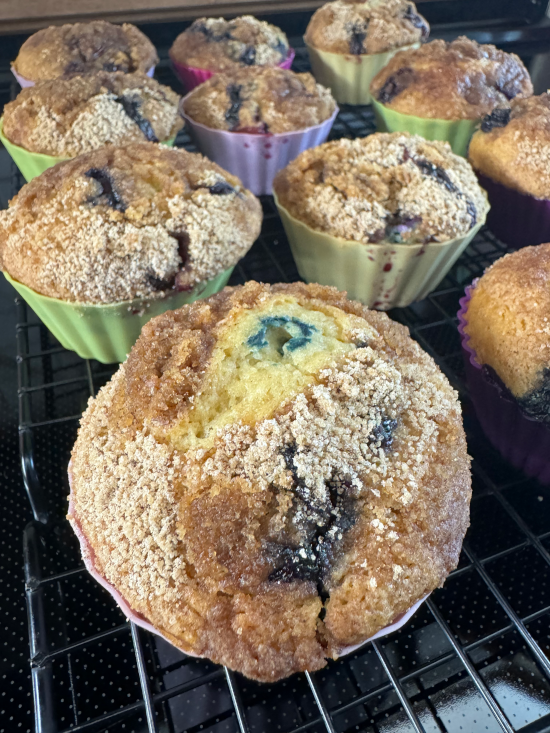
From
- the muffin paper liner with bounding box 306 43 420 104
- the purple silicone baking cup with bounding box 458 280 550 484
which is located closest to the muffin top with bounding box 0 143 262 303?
the purple silicone baking cup with bounding box 458 280 550 484

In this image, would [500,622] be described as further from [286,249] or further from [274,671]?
[286,249]

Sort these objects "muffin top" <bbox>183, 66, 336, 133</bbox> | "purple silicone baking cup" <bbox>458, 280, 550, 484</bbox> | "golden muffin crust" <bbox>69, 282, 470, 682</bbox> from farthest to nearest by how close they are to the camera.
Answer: "muffin top" <bbox>183, 66, 336, 133</bbox> < "purple silicone baking cup" <bbox>458, 280, 550, 484</bbox> < "golden muffin crust" <bbox>69, 282, 470, 682</bbox>

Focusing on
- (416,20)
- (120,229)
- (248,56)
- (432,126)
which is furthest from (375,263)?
(416,20)

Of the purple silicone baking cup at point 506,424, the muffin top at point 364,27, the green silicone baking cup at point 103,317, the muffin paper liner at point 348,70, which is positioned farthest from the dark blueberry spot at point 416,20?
the green silicone baking cup at point 103,317

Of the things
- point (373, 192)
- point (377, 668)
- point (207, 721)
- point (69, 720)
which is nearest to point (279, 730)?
point (207, 721)

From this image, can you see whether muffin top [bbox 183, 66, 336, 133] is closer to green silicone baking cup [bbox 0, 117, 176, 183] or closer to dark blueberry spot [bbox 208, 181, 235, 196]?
green silicone baking cup [bbox 0, 117, 176, 183]

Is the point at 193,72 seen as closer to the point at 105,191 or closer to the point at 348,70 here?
the point at 348,70
